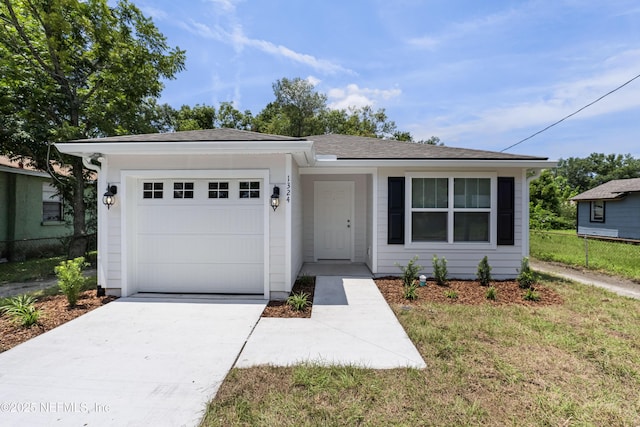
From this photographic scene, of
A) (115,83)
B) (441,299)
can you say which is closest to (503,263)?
(441,299)

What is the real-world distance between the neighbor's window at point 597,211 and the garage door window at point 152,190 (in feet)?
69.2

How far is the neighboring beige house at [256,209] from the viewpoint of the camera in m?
4.96

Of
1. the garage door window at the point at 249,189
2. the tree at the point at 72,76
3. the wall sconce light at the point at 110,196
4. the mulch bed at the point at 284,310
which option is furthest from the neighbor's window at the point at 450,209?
the tree at the point at 72,76

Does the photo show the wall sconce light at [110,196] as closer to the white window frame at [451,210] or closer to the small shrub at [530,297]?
the white window frame at [451,210]

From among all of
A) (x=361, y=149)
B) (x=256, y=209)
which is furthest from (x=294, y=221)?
(x=361, y=149)

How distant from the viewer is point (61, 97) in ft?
27.4

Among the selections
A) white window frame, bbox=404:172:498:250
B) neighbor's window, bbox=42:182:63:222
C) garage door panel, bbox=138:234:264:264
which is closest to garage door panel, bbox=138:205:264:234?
garage door panel, bbox=138:234:264:264

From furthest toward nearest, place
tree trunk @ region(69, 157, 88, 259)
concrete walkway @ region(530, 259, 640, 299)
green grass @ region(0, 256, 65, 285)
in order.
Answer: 1. tree trunk @ region(69, 157, 88, 259)
2. green grass @ region(0, 256, 65, 285)
3. concrete walkway @ region(530, 259, 640, 299)

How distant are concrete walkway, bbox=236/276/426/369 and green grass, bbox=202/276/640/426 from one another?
0.17 meters

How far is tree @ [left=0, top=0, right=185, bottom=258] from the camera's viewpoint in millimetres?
7789

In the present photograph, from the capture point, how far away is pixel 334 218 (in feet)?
26.2

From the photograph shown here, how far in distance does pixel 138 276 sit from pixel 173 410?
3678 mm

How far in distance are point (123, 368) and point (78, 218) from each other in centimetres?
774

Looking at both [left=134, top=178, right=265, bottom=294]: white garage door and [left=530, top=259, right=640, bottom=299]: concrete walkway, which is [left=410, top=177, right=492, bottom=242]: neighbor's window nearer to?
[left=530, top=259, right=640, bottom=299]: concrete walkway
